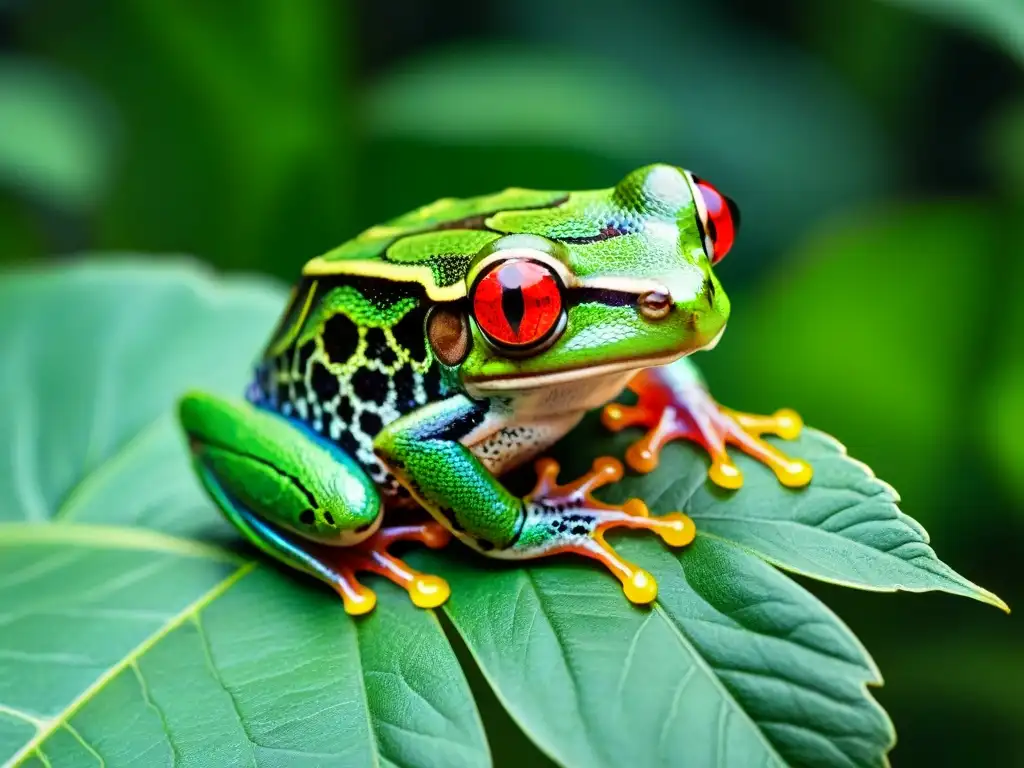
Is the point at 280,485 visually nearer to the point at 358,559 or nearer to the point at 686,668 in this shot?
the point at 358,559

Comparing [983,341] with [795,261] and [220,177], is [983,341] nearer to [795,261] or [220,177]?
[795,261]

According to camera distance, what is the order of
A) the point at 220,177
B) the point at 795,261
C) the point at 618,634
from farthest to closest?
the point at 220,177 → the point at 795,261 → the point at 618,634

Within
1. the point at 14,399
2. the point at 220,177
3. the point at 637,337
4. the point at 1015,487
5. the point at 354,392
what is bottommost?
the point at 14,399

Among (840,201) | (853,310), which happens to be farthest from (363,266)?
(840,201)

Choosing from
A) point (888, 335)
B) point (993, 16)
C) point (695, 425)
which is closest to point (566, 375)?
point (695, 425)

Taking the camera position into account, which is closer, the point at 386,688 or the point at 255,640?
the point at 386,688

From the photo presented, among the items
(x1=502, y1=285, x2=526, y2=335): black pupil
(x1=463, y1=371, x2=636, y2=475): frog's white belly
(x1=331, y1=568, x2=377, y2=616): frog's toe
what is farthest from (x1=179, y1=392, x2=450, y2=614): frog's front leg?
(x1=502, y1=285, x2=526, y2=335): black pupil
